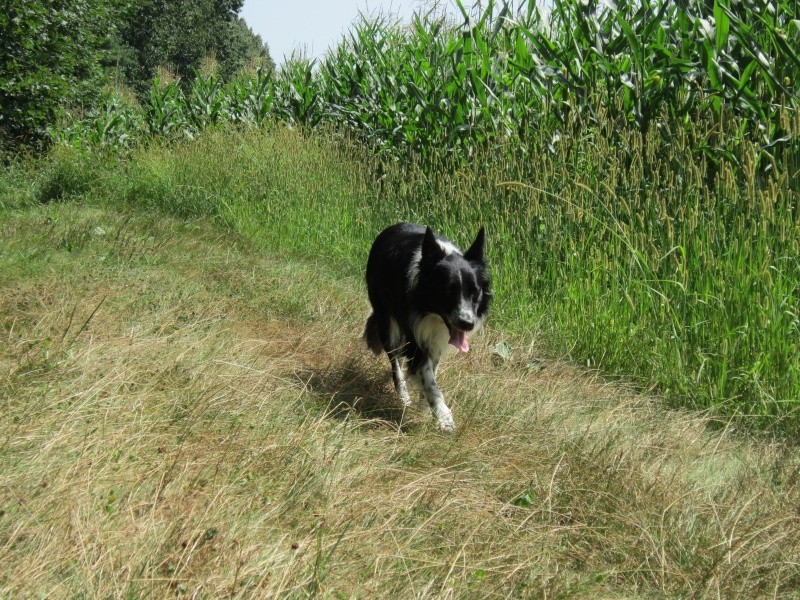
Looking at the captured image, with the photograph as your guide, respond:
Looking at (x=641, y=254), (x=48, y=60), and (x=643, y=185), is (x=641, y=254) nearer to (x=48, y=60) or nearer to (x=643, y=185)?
(x=643, y=185)

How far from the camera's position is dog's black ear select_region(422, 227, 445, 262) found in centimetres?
455

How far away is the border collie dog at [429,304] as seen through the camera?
4.55 m

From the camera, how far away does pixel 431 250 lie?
15.1 feet

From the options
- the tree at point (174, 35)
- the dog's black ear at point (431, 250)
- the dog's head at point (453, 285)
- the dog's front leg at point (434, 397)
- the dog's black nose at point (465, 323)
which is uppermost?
the tree at point (174, 35)

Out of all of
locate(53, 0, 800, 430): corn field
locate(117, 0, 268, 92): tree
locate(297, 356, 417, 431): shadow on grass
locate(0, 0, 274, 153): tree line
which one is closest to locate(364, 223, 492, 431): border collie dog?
locate(297, 356, 417, 431): shadow on grass

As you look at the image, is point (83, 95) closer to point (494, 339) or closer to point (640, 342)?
point (494, 339)

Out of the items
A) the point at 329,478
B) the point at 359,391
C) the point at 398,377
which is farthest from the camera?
the point at 398,377

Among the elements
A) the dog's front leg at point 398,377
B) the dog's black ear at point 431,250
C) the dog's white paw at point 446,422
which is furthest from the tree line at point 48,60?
the dog's white paw at point 446,422

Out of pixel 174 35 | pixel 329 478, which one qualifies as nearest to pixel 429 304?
pixel 329 478

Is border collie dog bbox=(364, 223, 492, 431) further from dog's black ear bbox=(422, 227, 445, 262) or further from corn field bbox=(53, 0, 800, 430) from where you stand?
corn field bbox=(53, 0, 800, 430)

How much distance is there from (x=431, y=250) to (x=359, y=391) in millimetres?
852

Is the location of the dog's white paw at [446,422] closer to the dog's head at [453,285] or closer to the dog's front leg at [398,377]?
the dog's head at [453,285]

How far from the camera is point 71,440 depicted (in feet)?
9.58

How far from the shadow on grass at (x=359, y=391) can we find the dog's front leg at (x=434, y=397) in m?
0.12
